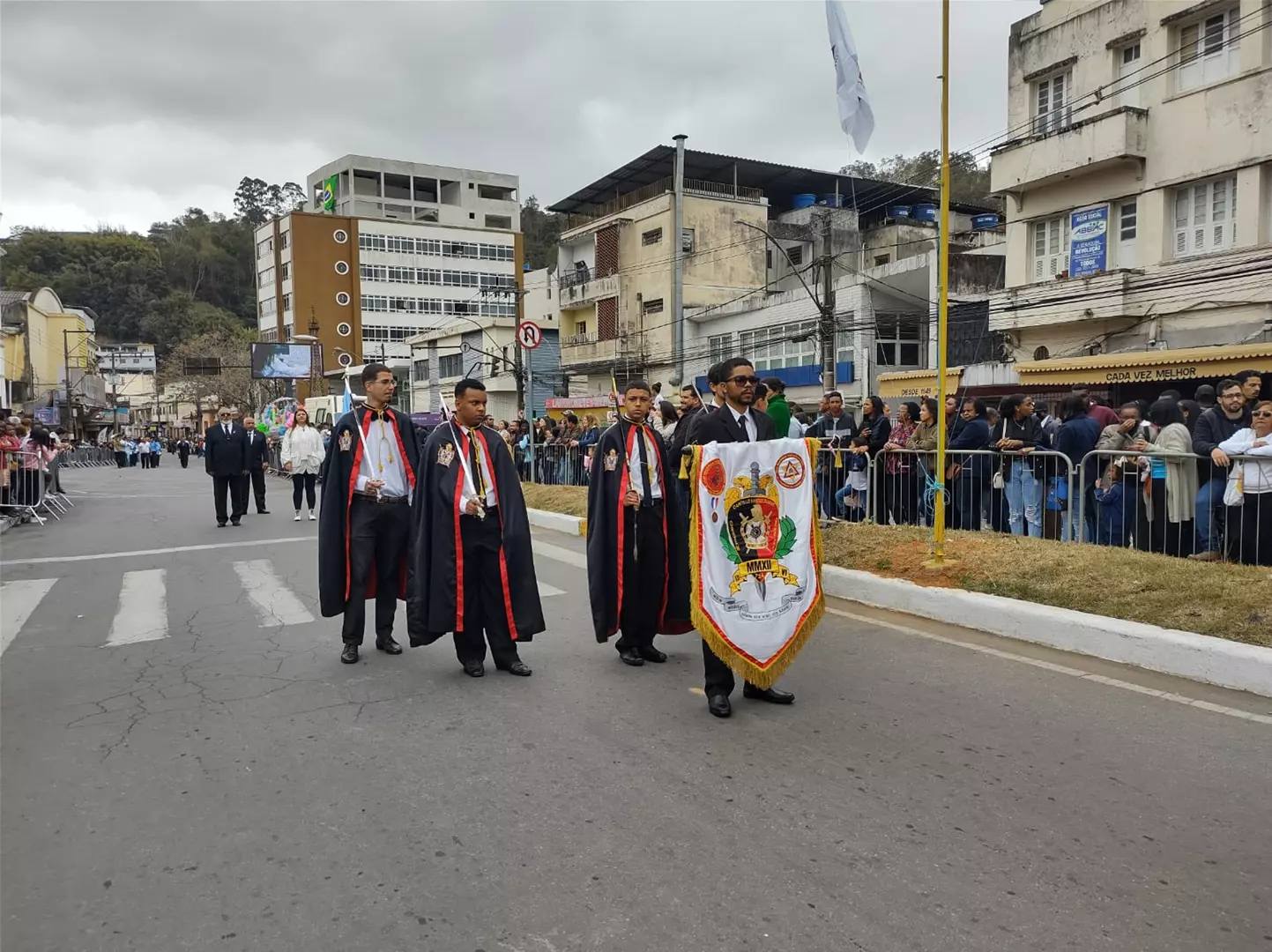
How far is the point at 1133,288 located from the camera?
67.9 ft

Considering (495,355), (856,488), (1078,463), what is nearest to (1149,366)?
(856,488)

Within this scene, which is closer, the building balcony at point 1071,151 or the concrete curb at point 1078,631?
the concrete curb at point 1078,631

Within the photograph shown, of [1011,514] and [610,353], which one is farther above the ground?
[610,353]

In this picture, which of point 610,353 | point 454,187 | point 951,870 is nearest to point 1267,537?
point 951,870

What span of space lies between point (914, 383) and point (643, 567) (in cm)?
2281

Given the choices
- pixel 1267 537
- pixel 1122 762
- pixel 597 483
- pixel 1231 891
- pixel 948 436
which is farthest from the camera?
pixel 948 436

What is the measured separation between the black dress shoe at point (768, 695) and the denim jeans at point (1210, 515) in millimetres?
4296

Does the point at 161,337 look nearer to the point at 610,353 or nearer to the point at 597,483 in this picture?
the point at 610,353

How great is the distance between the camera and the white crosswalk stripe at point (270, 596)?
23.9 feet

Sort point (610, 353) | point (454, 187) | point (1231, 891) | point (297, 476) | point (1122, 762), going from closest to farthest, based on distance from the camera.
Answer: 1. point (1231, 891)
2. point (1122, 762)
3. point (297, 476)
4. point (610, 353)
5. point (454, 187)

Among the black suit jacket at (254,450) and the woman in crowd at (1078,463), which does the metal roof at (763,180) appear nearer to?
the black suit jacket at (254,450)

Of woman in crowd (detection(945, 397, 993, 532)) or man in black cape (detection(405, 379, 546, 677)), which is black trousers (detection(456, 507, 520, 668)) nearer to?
man in black cape (detection(405, 379, 546, 677))

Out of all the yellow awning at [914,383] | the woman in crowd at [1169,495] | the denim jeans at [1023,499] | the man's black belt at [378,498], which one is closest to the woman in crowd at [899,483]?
the denim jeans at [1023,499]

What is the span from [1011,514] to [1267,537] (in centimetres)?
237
